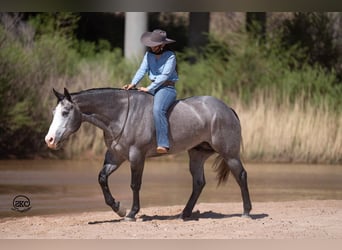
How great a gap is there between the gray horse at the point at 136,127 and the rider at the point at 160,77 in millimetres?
134

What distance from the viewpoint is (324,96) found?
20406mm

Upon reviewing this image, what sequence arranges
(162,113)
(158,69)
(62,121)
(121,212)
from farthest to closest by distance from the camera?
(121,212) < (158,69) < (162,113) < (62,121)

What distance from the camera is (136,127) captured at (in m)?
11.2

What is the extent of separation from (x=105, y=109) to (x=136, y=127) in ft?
1.31

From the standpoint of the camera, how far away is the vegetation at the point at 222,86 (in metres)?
18.6

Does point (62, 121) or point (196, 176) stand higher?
point (62, 121)

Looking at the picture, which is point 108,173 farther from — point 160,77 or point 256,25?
point 256,25

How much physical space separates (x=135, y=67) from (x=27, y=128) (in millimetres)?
2885

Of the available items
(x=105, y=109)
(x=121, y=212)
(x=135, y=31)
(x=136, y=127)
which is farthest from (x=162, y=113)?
(x=135, y=31)

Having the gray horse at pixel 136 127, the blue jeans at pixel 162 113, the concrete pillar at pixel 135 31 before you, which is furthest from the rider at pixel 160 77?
the concrete pillar at pixel 135 31

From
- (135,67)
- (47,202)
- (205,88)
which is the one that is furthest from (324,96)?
(47,202)

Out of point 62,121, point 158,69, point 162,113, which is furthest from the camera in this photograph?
point 158,69

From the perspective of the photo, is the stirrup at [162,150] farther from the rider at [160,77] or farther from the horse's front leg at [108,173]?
the horse's front leg at [108,173]
